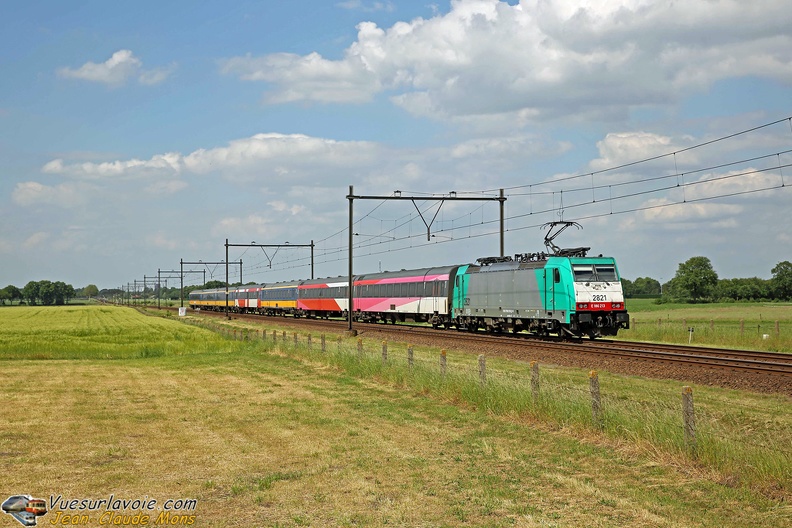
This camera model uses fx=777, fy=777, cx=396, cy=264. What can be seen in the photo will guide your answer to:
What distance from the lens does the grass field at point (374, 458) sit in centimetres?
878

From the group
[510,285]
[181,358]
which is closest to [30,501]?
[181,358]

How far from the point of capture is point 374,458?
11594 mm

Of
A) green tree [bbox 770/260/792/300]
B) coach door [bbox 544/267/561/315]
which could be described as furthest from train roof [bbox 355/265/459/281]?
green tree [bbox 770/260/792/300]

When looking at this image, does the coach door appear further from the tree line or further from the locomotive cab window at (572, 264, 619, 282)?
the tree line

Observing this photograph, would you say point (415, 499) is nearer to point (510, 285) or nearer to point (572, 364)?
point (572, 364)

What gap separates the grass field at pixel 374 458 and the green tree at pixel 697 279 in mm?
140809

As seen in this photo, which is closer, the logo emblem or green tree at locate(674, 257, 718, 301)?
the logo emblem

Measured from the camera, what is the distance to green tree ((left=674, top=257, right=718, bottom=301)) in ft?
498

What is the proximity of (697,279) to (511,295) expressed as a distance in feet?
416

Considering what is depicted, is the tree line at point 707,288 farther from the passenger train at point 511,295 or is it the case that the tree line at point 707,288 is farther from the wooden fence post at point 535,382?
the wooden fence post at point 535,382

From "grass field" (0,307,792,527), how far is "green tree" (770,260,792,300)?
14829cm

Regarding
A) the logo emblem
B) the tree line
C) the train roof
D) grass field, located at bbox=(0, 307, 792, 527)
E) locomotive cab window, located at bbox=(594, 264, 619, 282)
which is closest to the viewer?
the logo emblem

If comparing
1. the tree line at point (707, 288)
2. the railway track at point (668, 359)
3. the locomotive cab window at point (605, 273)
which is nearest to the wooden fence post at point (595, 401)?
the railway track at point (668, 359)

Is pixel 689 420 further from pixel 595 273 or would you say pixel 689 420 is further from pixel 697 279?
pixel 697 279
